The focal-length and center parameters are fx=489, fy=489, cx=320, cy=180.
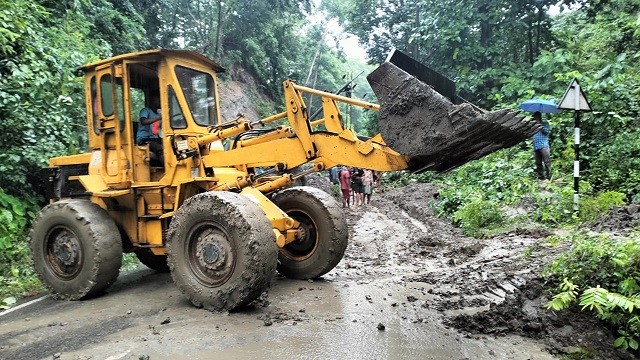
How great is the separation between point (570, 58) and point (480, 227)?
9745mm

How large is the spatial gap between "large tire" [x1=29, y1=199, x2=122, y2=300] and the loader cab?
1.86 feet

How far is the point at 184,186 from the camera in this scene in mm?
5750

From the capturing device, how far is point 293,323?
4.38 meters

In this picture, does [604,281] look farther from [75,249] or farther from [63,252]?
[63,252]

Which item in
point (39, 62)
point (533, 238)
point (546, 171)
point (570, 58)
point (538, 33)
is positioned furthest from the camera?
point (538, 33)

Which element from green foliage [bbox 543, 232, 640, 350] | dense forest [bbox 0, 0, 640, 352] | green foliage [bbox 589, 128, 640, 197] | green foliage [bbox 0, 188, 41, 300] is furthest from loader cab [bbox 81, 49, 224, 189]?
green foliage [bbox 589, 128, 640, 197]

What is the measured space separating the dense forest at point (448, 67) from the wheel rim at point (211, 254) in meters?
3.19

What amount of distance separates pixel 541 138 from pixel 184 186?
7.85 m

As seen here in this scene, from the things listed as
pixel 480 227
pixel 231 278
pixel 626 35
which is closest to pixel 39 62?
pixel 231 278

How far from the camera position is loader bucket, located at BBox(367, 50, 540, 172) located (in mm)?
3850

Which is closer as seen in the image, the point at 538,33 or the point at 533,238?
the point at 533,238

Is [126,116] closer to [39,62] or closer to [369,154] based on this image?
[369,154]

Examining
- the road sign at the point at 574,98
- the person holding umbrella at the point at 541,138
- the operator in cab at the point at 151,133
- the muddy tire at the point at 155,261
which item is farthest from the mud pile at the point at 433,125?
the person holding umbrella at the point at 541,138

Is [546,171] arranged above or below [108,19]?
below
